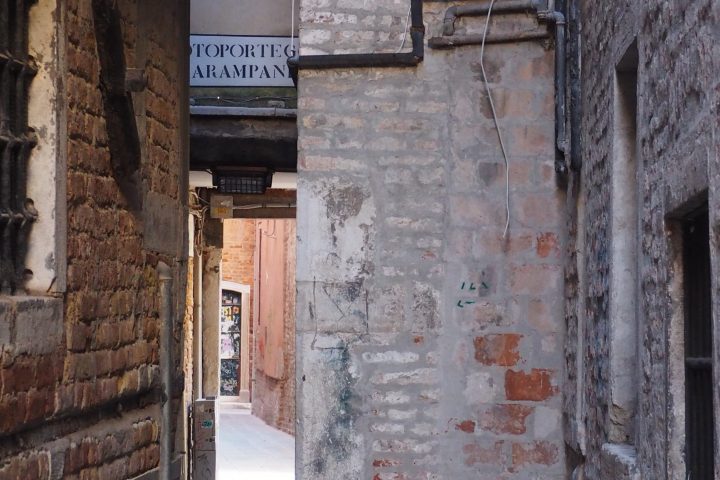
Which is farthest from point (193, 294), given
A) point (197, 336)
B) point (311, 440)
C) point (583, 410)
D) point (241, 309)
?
point (241, 309)

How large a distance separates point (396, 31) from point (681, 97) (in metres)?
2.75

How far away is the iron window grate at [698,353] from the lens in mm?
3525

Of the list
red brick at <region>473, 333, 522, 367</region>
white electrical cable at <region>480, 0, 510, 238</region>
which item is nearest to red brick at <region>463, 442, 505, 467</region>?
red brick at <region>473, 333, 522, 367</region>

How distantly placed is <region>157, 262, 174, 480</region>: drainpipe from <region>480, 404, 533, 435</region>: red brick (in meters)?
1.54

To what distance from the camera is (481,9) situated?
597 cm

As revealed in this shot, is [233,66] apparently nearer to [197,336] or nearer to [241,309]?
[197,336]

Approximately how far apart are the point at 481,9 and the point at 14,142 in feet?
8.73

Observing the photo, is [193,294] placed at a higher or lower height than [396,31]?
lower

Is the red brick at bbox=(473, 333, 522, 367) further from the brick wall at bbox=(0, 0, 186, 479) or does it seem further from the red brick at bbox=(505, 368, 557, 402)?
the brick wall at bbox=(0, 0, 186, 479)

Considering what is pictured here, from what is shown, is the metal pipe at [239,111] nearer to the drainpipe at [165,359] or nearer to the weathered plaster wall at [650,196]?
the drainpipe at [165,359]

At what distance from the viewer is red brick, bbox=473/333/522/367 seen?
5891 millimetres

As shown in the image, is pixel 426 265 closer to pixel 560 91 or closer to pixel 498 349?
pixel 498 349

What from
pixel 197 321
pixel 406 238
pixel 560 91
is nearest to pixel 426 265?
pixel 406 238

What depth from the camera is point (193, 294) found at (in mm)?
12539
